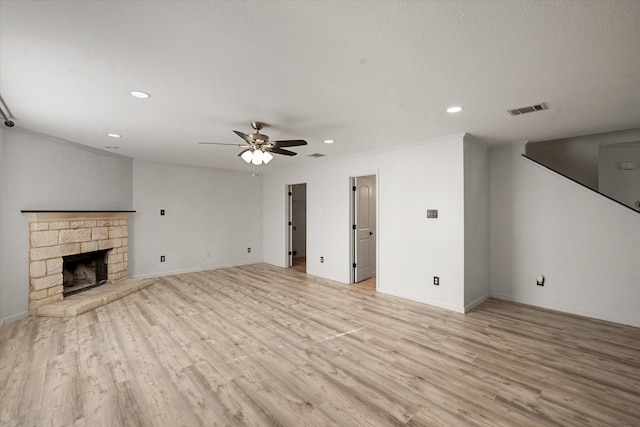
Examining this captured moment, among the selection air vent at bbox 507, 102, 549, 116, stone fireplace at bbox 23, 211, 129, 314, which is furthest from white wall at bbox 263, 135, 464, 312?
stone fireplace at bbox 23, 211, 129, 314

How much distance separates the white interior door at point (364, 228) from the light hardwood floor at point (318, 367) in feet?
4.97

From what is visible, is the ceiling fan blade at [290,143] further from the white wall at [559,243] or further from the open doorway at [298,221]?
the open doorway at [298,221]

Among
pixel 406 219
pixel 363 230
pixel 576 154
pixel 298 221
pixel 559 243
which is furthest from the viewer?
Result: pixel 298 221

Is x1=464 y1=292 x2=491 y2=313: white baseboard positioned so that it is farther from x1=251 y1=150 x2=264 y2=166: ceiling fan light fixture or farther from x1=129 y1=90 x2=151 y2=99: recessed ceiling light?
x1=129 y1=90 x2=151 y2=99: recessed ceiling light

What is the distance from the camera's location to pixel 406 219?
14.6ft

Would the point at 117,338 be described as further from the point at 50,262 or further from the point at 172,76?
the point at 172,76

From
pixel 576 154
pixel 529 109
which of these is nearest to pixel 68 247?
pixel 529 109

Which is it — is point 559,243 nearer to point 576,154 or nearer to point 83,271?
point 576,154

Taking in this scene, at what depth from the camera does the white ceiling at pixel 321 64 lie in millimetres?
1475

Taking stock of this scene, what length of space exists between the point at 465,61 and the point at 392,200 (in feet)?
9.39

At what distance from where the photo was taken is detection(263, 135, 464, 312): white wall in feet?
12.9

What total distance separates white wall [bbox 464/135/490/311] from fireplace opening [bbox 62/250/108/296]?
6.15 meters

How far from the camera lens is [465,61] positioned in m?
1.93

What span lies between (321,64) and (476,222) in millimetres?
3494
